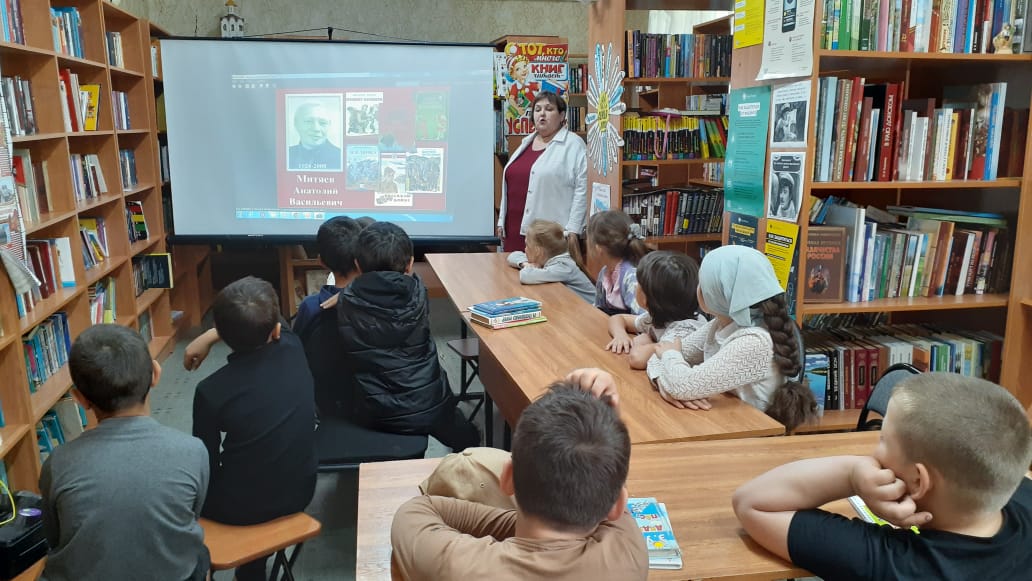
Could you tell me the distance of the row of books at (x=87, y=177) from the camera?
376 cm

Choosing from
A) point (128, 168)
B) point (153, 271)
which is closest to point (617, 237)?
point (153, 271)

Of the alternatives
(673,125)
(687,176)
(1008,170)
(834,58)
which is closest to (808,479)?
(834,58)

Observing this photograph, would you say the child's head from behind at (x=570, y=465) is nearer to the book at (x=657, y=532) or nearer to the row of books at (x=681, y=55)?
the book at (x=657, y=532)

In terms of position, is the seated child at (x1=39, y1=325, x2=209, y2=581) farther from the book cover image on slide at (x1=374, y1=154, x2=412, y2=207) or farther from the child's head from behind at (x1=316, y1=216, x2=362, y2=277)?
the book cover image on slide at (x1=374, y1=154, x2=412, y2=207)

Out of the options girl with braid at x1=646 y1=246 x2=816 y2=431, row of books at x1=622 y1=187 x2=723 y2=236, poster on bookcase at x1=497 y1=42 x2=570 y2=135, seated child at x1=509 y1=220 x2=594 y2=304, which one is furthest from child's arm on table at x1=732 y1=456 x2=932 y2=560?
poster on bookcase at x1=497 y1=42 x2=570 y2=135

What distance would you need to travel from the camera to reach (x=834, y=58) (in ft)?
8.29

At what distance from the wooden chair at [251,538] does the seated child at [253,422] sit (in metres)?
0.02

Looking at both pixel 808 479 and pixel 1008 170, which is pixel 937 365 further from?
pixel 808 479

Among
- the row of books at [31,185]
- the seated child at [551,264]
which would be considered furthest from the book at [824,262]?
the row of books at [31,185]

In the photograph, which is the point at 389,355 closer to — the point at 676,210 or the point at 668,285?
the point at 668,285

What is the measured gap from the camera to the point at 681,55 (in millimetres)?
5020

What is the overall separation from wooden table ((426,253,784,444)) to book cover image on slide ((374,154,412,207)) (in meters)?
1.52

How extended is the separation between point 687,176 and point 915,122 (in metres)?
2.97

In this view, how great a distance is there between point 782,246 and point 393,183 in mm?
3128
